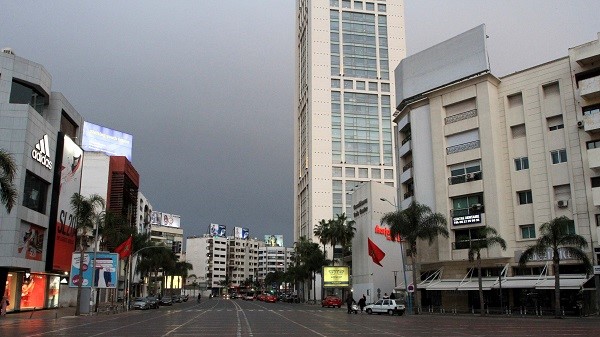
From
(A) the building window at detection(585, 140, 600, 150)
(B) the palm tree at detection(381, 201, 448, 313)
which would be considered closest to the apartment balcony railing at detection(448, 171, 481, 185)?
(B) the palm tree at detection(381, 201, 448, 313)

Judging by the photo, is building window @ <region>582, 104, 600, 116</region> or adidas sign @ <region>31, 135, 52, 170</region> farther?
adidas sign @ <region>31, 135, 52, 170</region>

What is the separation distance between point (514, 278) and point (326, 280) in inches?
1515

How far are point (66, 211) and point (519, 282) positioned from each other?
50.1 m

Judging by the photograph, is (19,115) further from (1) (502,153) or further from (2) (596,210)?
(2) (596,210)

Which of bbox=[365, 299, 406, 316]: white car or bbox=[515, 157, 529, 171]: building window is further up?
bbox=[515, 157, 529, 171]: building window

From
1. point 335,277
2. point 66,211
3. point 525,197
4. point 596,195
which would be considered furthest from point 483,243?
point 66,211

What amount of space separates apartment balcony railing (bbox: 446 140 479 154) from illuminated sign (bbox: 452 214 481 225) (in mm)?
7375

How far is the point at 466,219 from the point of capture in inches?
2292

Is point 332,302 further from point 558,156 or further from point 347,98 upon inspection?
point 347,98

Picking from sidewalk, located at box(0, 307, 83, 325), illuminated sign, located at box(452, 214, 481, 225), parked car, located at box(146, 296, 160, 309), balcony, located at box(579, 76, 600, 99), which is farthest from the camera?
parked car, located at box(146, 296, 160, 309)

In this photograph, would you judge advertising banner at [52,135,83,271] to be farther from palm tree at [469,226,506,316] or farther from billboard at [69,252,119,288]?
palm tree at [469,226,506,316]

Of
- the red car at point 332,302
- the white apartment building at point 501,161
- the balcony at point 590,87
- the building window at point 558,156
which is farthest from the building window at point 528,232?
the red car at point 332,302

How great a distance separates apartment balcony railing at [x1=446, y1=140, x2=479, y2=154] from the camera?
194 feet

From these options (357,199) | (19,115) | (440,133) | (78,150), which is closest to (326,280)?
(357,199)
